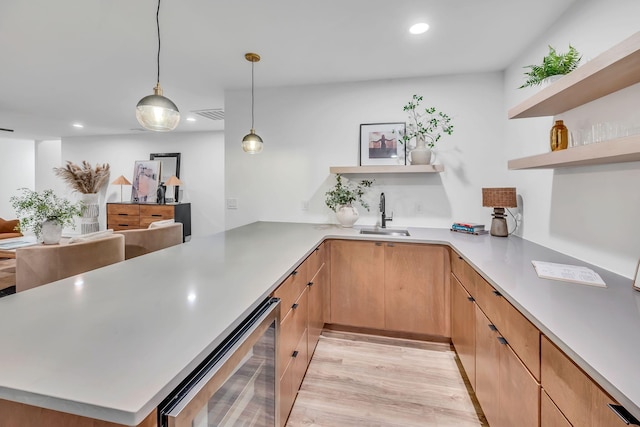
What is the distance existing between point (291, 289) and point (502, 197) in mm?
1841

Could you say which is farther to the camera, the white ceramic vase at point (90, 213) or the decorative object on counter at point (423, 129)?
the white ceramic vase at point (90, 213)

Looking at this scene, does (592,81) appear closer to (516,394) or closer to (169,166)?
(516,394)

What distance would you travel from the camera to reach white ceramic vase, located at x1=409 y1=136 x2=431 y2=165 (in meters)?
2.70

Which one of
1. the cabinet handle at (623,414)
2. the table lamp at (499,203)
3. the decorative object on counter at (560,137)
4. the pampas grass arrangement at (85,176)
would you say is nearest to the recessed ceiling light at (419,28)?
the decorative object on counter at (560,137)

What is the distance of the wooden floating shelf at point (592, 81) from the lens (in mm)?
1022

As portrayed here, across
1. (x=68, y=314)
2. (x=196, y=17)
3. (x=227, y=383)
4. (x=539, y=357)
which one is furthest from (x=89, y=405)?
(x=196, y=17)

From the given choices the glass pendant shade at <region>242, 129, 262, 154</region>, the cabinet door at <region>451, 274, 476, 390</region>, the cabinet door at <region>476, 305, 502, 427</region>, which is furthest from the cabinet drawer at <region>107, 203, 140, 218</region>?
the cabinet door at <region>476, 305, 502, 427</region>

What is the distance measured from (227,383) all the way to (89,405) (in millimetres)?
417

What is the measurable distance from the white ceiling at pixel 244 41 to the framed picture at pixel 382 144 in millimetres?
504

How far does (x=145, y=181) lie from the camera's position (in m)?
5.96

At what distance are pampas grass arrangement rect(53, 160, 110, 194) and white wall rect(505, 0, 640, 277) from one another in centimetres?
739

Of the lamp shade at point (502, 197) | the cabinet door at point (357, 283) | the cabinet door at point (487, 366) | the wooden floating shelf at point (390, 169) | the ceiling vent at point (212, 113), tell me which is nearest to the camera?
the cabinet door at point (487, 366)

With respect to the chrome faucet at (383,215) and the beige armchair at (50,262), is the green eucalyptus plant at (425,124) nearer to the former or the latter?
the chrome faucet at (383,215)

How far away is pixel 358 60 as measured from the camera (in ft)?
8.38
